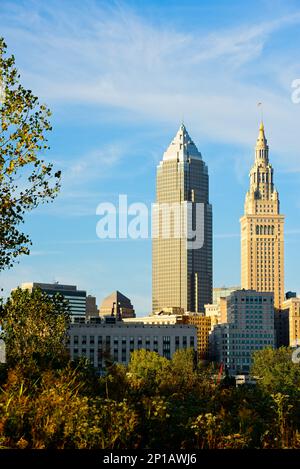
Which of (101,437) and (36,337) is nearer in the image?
(101,437)

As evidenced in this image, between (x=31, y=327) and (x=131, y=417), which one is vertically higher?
(x=31, y=327)

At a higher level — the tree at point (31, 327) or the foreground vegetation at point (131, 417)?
the tree at point (31, 327)

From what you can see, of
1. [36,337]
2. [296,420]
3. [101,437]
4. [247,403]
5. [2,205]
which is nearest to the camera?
[101,437]

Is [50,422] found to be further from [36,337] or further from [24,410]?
[36,337]

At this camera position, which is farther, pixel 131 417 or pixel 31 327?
pixel 31 327

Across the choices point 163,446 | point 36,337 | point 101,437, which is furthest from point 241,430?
point 36,337

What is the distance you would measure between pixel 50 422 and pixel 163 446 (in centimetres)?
303

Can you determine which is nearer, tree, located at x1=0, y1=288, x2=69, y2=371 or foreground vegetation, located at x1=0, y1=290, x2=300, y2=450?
foreground vegetation, located at x1=0, y1=290, x2=300, y2=450

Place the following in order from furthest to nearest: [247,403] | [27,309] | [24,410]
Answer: [27,309]
[247,403]
[24,410]

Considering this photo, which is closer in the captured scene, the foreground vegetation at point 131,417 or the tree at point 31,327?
the foreground vegetation at point 131,417

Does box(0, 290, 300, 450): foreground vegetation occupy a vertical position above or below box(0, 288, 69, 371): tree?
below

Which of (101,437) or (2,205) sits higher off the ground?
(2,205)
